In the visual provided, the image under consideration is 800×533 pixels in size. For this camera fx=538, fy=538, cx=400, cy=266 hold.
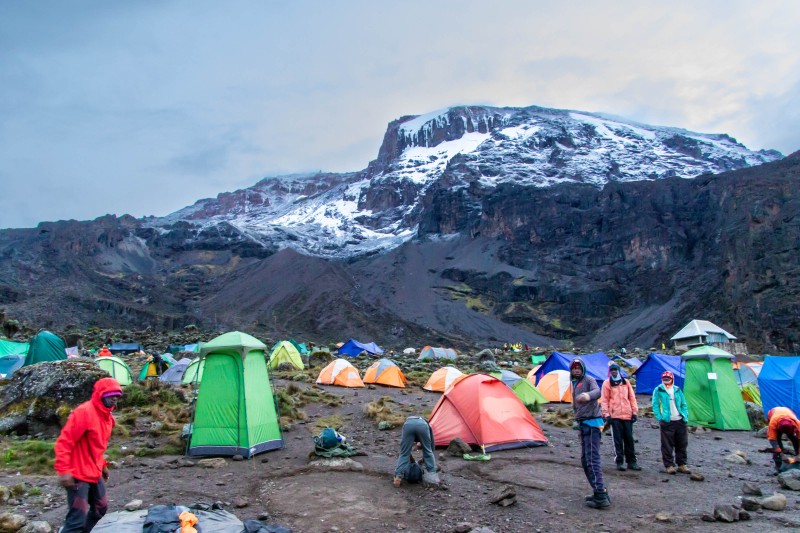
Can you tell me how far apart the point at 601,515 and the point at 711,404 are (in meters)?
8.40

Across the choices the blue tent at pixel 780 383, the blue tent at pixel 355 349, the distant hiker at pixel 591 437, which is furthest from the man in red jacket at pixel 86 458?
the blue tent at pixel 355 349

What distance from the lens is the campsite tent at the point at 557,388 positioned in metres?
18.5

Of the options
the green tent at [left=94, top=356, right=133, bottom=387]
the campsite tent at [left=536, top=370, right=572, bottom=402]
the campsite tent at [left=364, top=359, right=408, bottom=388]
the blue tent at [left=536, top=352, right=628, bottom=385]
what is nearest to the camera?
the campsite tent at [left=536, top=370, right=572, bottom=402]

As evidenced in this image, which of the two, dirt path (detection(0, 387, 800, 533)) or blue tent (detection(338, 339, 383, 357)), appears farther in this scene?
blue tent (detection(338, 339, 383, 357))

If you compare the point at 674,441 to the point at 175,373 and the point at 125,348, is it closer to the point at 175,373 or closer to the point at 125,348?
the point at 175,373

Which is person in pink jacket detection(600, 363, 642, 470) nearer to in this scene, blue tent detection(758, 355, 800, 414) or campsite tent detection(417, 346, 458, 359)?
blue tent detection(758, 355, 800, 414)

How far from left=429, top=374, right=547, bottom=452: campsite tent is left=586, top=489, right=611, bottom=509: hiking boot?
3.25 m

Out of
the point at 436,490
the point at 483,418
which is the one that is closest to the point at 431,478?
the point at 436,490

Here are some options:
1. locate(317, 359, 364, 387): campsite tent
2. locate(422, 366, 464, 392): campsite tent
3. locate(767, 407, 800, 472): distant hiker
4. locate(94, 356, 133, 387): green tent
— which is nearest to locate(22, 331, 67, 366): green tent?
locate(94, 356, 133, 387): green tent

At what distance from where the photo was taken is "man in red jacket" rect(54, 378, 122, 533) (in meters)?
4.98

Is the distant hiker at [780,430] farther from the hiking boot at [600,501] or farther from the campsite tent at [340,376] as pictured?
the campsite tent at [340,376]

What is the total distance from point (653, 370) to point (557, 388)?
402 cm

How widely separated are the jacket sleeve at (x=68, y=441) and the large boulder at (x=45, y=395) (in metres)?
6.33

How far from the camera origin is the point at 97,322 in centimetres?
6712
